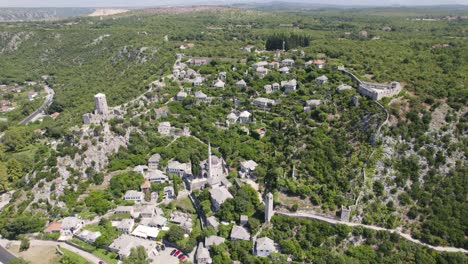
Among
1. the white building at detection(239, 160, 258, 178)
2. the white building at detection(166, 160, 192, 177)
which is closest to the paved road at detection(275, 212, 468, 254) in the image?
the white building at detection(239, 160, 258, 178)

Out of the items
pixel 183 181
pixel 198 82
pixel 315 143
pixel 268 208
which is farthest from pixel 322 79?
pixel 268 208

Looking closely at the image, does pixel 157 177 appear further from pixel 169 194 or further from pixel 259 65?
pixel 259 65

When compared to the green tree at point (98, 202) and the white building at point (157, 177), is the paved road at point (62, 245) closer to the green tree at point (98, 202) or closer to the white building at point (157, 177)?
the green tree at point (98, 202)

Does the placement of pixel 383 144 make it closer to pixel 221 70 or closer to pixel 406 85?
pixel 406 85

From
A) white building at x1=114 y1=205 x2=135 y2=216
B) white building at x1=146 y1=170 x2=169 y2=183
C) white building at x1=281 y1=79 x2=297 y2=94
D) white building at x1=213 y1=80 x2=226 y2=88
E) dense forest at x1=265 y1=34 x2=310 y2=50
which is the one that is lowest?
white building at x1=114 y1=205 x2=135 y2=216

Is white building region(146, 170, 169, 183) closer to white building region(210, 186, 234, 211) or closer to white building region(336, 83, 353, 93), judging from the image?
white building region(210, 186, 234, 211)

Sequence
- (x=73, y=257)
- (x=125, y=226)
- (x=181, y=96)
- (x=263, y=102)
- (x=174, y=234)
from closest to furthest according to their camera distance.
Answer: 1. (x=73, y=257)
2. (x=174, y=234)
3. (x=125, y=226)
4. (x=263, y=102)
5. (x=181, y=96)

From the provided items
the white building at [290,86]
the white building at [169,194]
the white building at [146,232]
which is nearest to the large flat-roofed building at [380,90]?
the white building at [290,86]
